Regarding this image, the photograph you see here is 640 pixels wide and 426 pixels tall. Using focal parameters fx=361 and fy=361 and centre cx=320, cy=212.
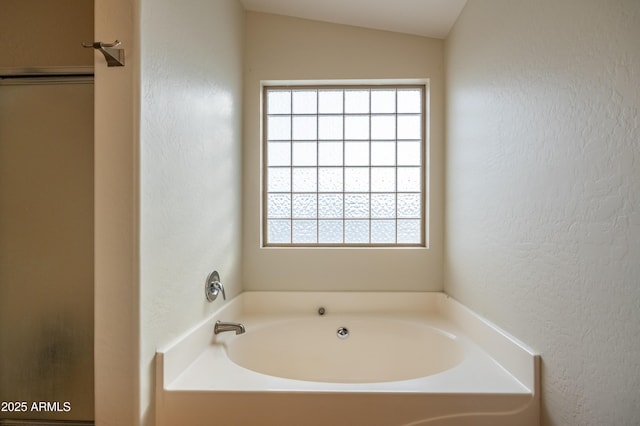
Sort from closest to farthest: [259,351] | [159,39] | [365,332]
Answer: [159,39] → [259,351] → [365,332]

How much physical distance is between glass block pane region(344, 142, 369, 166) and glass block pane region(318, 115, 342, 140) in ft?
0.33

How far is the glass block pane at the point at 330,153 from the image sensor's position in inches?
99.7

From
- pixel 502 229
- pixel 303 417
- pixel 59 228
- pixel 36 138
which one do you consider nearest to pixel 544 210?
pixel 502 229

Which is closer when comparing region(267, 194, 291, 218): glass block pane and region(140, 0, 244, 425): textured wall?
region(140, 0, 244, 425): textured wall

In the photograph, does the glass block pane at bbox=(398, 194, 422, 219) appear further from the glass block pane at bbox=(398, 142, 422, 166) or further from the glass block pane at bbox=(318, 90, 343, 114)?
the glass block pane at bbox=(318, 90, 343, 114)

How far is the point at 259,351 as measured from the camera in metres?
2.03

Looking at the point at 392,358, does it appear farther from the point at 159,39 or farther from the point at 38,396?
the point at 159,39

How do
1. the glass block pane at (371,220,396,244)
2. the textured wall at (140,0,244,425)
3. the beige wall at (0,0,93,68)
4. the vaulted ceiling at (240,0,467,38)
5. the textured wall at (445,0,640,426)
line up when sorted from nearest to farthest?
the textured wall at (445,0,640,426)
the textured wall at (140,0,244,425)
the beige wall at (0,0,93,68)
the vaulted ceiling at (240,0,467,38)
the glass block pane at (371,220,396,244)

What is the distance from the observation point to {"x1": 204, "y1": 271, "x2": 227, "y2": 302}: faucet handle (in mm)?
1752

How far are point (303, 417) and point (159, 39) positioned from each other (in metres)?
1.47

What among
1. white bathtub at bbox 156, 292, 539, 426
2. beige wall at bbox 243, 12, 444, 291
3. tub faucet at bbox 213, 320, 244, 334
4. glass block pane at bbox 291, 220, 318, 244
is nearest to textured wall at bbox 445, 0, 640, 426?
white bathtub at bbox 156, 292, 539, 426

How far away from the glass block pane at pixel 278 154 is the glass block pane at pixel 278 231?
16.0 inches

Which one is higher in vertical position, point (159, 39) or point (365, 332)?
point (159, 39)

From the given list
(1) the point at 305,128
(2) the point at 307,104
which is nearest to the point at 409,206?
(1) the point at 305,128
